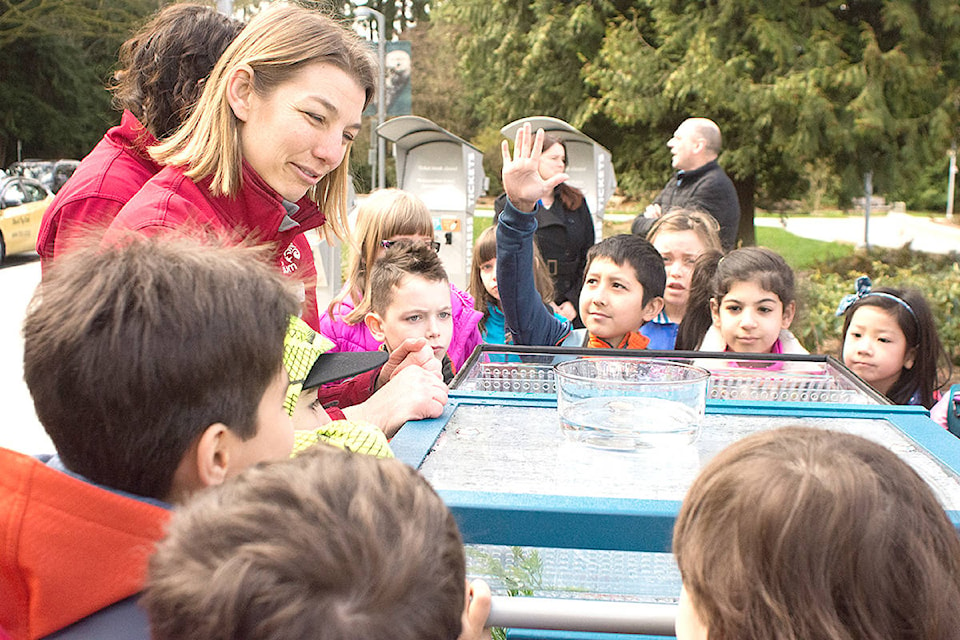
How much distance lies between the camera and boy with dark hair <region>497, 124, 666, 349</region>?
2.67 meters

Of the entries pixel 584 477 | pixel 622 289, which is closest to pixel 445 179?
pixel 622 289

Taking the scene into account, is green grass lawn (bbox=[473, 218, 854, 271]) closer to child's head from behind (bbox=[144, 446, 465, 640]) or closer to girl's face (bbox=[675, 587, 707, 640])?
girl's face (bbox=[675, 587, 707, 640])

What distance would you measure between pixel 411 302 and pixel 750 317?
44.6 inches

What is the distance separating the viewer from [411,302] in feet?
9.55

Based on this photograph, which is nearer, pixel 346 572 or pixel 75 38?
pixel 346 572

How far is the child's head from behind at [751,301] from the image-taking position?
10.1ft

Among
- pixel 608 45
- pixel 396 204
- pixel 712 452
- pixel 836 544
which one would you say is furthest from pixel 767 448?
pixel 608 45

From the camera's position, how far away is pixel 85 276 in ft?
3.62

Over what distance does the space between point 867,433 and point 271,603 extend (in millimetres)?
1069

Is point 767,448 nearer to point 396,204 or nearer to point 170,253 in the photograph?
point 170,253

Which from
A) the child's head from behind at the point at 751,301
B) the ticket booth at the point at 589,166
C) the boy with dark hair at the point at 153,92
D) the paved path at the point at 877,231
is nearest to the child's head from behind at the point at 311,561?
the boy with dark hair at the point at 153,92

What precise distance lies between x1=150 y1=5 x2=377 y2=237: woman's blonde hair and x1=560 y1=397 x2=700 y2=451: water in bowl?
96 cm

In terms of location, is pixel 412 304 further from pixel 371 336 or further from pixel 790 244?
pixel 790 244

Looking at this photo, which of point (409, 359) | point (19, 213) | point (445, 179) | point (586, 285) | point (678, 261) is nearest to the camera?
point (409, 359)
